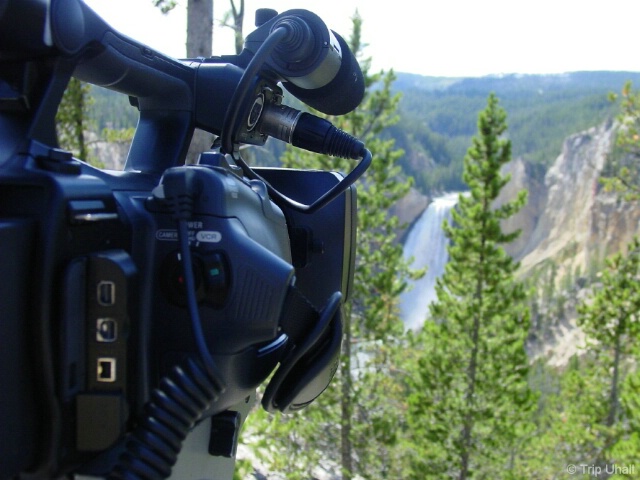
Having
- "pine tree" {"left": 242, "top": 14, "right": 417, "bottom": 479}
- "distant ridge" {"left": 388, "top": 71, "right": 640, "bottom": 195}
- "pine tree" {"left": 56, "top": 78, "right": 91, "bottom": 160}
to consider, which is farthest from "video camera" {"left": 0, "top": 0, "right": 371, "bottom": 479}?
"distant ridge" {"left": 388, "top": 71, "right": 640, "bottom": 195}

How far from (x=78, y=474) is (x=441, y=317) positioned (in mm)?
15593

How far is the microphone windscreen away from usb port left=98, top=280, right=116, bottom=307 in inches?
31.2

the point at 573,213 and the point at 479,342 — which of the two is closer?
the point at 479,342

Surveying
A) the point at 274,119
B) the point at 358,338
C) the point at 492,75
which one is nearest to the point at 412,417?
the point at 358,338

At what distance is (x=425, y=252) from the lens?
74062 millimetres

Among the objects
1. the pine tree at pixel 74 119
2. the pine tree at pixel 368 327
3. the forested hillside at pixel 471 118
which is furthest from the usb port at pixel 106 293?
the forested hillside at pixel 471 118

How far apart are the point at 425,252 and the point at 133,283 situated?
244 feet

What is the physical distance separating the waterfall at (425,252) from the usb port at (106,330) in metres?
70.1

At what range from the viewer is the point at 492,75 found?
170 metres

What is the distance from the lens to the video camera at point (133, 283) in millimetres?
867

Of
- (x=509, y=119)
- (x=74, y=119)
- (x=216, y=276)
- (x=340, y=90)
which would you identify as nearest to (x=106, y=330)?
(x=216, y=276)

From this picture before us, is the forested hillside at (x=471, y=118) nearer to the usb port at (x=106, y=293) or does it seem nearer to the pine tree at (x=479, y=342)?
the pine tree at (x=479, y=342)

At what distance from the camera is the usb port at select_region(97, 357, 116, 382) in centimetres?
95

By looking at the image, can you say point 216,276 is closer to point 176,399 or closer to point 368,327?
point 176,399
